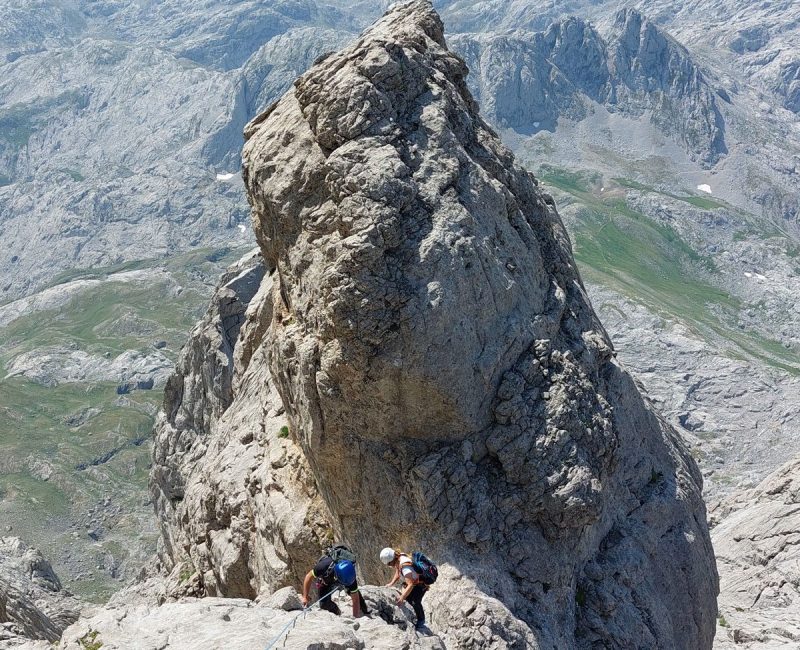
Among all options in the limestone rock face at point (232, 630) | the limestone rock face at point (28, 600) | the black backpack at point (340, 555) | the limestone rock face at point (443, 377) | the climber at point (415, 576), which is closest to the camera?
the limestone rock face at point (232, 630)

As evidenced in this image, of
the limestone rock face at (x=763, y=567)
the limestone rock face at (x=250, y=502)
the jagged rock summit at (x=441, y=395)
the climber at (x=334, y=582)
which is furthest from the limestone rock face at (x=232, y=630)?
the limestone rock face at (x=763, y=567)

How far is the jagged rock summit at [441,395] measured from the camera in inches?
998

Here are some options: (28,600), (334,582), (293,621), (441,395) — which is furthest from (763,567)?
(28,600)

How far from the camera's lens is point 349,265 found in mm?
25406

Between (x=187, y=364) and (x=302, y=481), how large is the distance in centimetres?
4622

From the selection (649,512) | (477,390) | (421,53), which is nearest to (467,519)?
(477,390)

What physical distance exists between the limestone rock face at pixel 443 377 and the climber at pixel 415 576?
240cm

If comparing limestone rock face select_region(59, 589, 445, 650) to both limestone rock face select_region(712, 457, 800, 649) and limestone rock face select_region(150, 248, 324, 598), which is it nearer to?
limestone rock face select_region(150, 248, 324, 598)

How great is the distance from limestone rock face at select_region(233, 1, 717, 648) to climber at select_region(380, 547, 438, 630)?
240 cm

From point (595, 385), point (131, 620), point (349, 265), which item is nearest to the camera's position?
point (131, 620)

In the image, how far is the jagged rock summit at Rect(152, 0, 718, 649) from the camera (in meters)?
25.3

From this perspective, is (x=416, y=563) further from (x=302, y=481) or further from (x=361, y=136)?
(x=361, y=136)

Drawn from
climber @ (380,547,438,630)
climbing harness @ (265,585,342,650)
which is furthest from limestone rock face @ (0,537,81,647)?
climber @ (380,547,438,630)

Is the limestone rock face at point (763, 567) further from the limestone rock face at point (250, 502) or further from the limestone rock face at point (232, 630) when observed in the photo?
the limestone rock face at point (232, 630)
